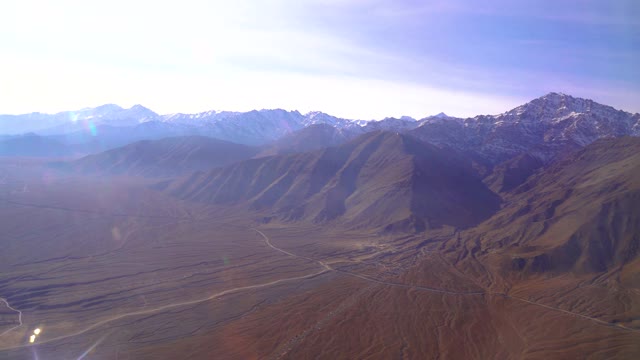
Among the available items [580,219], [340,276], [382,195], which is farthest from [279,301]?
[382,195]

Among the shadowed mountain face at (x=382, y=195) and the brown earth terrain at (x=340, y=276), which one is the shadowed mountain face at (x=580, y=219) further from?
the shadowed mountain face at (x=382, y=195)

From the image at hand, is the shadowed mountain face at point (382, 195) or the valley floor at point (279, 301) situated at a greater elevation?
the shadowed mountain face at point (382, 195)

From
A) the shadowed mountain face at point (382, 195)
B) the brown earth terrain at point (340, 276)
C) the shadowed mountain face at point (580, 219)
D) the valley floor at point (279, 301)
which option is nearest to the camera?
the valley floor at point (279, 301)

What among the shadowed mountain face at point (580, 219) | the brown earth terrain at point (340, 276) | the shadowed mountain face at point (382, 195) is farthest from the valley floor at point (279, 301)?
the shadowed mountain face at point (382, 195)

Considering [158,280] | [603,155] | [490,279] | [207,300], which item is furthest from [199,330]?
[603,155]

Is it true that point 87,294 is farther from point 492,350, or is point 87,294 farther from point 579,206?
point 579,206

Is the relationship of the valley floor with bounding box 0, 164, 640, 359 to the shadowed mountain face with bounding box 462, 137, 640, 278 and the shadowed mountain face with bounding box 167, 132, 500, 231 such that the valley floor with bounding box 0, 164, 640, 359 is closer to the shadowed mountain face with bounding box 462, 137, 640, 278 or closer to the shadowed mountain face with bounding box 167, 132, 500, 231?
the shadowed mountain face with bounding box 462, 137, 640, 278

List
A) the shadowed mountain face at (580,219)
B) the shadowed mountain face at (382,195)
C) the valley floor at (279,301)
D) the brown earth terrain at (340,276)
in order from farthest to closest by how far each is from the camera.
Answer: the shadowed mountain face at (382,195), the shadowed mountain face at (580,219), the brown earth terrain at (340,276), the valley floor at (279,301)

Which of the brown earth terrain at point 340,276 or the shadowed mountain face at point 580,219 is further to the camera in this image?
the shadowed mountain face at point 580,219
